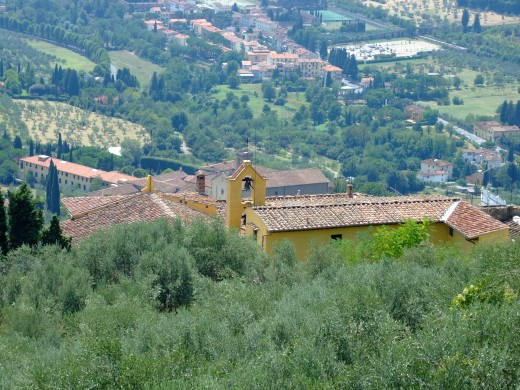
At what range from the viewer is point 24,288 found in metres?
19.8

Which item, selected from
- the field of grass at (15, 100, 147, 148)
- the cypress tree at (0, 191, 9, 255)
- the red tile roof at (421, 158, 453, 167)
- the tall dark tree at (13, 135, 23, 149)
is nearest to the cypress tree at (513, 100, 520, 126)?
the red tile roof at (421, 158, 453, 167)

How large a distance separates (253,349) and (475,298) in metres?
2.72

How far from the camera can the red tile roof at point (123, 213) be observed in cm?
Result: 2656

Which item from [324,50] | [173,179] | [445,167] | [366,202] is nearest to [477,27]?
[324,50]

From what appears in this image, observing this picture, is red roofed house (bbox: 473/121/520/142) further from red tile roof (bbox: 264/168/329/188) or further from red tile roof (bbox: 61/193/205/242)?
red tile roof (bbox: 61/193/205/242)

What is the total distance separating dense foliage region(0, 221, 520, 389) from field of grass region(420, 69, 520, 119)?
4025 inches

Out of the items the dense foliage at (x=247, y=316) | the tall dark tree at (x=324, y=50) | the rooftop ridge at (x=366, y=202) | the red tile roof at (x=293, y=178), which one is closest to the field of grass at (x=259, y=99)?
the tall dark tree at (x=324, y=50)

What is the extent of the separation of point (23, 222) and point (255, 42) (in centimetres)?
13430

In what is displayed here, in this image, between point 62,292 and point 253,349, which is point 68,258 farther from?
point 253,349

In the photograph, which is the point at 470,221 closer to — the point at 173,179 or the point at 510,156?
the point at 173,179

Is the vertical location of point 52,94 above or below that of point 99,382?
below

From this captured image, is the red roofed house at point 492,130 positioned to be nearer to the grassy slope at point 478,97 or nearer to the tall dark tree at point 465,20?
the grassy slope at point 478,97

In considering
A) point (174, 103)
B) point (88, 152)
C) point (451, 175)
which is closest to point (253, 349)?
point (88, 152)

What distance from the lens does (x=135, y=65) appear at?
14062 centimetres
